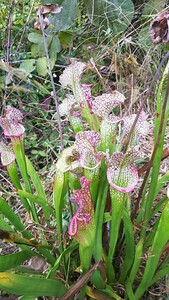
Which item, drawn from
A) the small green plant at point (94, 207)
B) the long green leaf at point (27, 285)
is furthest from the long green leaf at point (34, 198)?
the long green leaf at point (27, 285)

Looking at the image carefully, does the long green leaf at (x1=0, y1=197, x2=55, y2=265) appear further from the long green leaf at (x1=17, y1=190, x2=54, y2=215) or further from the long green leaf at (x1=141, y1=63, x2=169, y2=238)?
the long green leaf at (x1=141, y1=63, x2=169, y2=238)

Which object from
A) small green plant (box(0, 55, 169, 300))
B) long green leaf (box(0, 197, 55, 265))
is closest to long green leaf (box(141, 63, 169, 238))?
small green plant (box(0, 55, 169, 300))

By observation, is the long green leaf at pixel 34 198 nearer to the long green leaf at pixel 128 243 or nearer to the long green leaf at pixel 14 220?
the long green leaf at pixel 14 220

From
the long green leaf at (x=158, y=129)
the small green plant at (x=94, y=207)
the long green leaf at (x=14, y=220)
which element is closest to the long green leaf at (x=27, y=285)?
the small green plant at (x=94, y=207)

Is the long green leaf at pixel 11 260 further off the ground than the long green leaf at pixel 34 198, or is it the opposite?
the long green leaf at pixel 34 198

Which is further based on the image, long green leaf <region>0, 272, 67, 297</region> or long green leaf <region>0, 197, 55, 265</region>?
long green leaf <region>0, 197, 55, 265</region>

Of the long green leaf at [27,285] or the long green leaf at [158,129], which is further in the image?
the long green leaf at [158,129]

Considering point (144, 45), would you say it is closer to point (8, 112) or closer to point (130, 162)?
point (8, 112)

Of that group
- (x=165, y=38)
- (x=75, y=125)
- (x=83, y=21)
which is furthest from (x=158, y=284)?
(x=83, y=21)

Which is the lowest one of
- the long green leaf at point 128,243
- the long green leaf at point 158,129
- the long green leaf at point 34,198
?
the long green leaf at point 128,243
